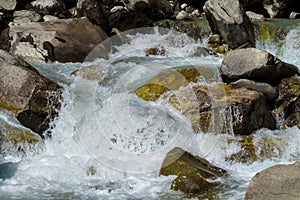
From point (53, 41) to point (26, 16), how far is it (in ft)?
13.8

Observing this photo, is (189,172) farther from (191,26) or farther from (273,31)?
(191,26)

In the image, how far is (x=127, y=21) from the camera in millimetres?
14336

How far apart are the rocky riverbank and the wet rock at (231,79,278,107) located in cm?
2

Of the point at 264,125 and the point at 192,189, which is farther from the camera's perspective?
the point at 264,125

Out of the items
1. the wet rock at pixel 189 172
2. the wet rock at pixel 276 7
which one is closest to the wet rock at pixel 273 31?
the wet rock at pixel 276 7

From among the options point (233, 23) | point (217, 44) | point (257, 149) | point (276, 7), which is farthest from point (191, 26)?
point (257, 149)

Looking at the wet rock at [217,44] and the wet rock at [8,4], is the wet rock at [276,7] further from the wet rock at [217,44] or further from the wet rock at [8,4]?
the wet rock at [8,4]

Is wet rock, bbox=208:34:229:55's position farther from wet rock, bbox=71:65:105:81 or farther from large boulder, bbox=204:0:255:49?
wet rock, bbox=71:65:105:81

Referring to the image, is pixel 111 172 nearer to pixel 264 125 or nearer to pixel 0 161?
pixel 0 161

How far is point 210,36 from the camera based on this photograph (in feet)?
44.7

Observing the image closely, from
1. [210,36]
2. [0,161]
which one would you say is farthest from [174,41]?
[0,161]

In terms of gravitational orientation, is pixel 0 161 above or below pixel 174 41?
below

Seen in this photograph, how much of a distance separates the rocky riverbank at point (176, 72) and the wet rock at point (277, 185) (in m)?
0.02

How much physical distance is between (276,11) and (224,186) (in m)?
12.4
